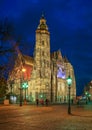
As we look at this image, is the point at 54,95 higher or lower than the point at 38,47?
lower

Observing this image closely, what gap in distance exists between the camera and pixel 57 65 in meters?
144

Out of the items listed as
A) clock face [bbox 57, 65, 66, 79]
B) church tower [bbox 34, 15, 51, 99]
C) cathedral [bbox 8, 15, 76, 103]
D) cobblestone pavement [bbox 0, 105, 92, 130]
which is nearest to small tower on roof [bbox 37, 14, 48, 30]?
cathedral [bbox 8, 15, 76, 103]

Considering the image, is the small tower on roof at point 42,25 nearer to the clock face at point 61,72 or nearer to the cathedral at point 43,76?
the cathedral at point 43,76

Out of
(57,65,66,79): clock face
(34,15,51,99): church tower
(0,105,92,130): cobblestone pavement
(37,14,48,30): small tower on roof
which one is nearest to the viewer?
(0,105,92,130): cobblestone pavement

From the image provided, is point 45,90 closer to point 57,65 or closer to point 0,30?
point 57,65

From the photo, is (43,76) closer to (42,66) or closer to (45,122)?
(42,66)

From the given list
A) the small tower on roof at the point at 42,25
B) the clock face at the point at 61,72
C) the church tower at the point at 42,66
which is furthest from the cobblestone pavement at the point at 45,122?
the clock face at the point at 61,72

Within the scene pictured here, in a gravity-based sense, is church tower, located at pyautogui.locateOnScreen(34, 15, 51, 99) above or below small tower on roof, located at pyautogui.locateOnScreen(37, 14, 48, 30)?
below

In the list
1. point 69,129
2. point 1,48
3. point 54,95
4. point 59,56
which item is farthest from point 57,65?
point 69,129

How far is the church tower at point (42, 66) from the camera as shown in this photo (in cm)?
12412

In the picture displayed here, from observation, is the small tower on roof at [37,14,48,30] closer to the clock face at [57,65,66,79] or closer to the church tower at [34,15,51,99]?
the church tower at [34,15,51,99]

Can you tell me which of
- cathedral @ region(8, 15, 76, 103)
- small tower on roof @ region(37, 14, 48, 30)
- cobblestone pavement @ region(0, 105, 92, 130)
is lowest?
cobblestone pavement @ region(0, 105, 92, 130)

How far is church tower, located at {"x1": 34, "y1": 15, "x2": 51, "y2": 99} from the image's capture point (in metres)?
124

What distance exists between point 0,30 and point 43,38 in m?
95.6
